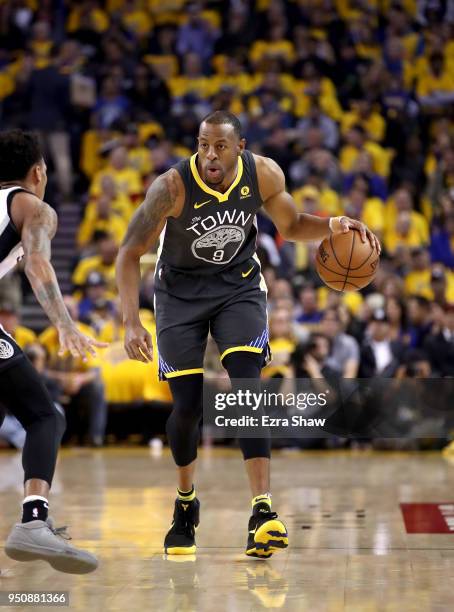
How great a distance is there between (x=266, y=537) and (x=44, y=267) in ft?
5.32

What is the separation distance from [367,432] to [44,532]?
22.6 feet

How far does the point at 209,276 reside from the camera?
221 inches

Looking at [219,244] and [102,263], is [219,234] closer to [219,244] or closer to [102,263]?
[219,244]

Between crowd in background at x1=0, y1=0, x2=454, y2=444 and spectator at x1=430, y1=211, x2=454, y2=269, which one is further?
spectator at x1=430, y1=211, x2=454, y2=269

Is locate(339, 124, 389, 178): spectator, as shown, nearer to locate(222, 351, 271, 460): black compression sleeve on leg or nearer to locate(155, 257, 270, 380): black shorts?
locate(155, 257, 270, 380): black shorts

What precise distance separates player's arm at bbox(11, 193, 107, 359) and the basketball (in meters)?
1.63

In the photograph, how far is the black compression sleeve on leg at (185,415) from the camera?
548 cm

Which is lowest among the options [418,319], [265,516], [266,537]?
[266,537]

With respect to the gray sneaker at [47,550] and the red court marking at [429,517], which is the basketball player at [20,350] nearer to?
the gray sneaker at [47,550]

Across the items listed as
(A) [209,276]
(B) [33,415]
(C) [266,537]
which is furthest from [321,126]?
(B) [33,415]

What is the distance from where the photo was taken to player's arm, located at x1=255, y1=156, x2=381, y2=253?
5.59 m

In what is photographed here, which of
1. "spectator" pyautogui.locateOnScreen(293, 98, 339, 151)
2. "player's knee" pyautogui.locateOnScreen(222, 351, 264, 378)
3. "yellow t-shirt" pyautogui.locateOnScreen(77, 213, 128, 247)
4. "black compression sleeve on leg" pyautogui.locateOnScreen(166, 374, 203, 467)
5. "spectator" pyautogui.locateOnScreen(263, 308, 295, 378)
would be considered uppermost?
"spectator" pyautogui.locateOnScreen(293, 98, 339, 151)

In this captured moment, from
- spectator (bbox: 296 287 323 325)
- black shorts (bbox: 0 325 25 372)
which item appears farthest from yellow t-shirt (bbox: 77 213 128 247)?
Answer: black shorts (bbox: 0 325 25 372)

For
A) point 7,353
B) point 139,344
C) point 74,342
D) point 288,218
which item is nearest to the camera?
point 74,342
